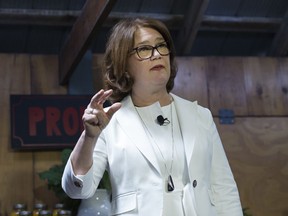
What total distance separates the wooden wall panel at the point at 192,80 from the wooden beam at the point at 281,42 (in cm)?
55

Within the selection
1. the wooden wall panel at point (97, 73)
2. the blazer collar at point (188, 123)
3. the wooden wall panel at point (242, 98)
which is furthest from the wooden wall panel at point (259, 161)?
the blazer collar at point (188, 123)

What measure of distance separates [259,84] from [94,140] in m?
2.67

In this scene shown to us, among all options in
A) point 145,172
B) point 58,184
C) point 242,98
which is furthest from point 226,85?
point 145,172

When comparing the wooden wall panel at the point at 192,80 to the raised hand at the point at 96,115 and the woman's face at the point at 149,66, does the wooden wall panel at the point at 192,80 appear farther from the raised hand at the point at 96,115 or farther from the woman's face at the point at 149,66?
the raised hand at the point at 96,115

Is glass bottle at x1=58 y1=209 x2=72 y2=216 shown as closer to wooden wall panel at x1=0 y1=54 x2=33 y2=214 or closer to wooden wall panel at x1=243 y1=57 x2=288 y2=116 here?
wooden wall panel at x1=0 y1=54 x2=33 y2=214

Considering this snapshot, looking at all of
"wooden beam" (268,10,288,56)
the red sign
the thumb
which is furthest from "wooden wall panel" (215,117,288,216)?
the thumb

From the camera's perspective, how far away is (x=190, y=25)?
3410 mm

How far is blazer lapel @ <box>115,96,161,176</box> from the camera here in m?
1.19

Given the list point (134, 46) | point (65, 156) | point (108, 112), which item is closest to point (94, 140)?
point (108, 112)

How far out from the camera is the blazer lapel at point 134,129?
119 cm

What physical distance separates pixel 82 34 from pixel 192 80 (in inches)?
35.7

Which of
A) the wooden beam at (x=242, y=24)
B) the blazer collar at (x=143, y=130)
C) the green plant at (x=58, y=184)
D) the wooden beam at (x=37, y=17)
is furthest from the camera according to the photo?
the wooden beam at (x=242, y=24)

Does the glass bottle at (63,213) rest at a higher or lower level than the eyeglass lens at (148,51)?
lower

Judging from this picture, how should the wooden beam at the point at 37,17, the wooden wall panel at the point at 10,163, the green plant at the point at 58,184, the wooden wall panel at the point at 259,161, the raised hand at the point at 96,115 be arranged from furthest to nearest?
the wooden wall panel at the point at 259,161 < the wooden beam at the point at 37,17 < the wooden wall panel at the point at 10,163 < the green plant at the point at 58,184 < the raised hand at the point at 96,115
